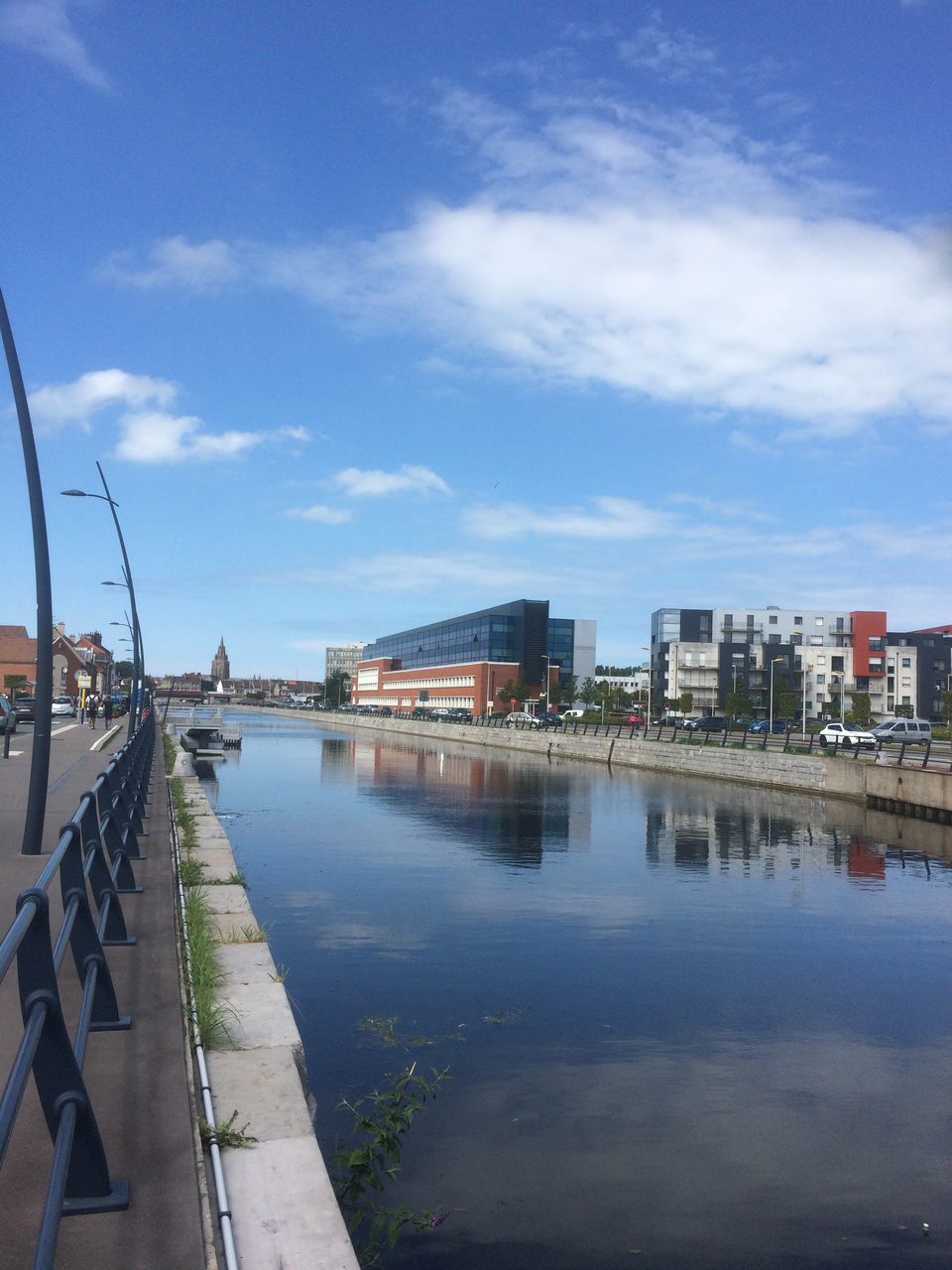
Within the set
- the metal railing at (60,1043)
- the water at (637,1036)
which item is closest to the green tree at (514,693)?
the water at (637,1036)

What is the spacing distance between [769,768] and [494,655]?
263ft

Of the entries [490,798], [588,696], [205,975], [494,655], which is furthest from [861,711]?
[205,975]

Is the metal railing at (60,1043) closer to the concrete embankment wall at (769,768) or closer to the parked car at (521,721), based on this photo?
the concrete embankment wall at (769,768)

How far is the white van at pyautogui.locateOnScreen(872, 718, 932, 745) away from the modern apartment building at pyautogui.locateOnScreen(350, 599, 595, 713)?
57910 millimetres

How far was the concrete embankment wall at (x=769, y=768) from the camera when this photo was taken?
30.5 m

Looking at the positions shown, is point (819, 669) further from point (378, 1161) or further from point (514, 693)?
point (378, 1161)

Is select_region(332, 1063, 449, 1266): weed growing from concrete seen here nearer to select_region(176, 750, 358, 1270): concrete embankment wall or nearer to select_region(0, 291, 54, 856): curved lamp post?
select_region(176, 750, 358, 1270): concrete embankment wall

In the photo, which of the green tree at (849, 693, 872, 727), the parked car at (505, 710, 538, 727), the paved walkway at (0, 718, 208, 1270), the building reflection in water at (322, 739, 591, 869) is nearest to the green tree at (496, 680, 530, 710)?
the parked car at (505, 710, 538, 727)

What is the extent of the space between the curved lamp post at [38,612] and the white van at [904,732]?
145 ft

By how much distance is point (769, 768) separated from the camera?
130 ft

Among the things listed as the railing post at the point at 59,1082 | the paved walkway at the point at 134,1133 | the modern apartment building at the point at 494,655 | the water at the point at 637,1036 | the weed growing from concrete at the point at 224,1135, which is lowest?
the water at the point at 637,1036

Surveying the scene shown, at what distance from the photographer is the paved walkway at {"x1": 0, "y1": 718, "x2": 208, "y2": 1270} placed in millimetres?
3668

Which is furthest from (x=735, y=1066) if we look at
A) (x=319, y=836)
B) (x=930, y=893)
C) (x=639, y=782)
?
(x=639, y=782)

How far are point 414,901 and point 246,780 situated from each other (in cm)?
2369
